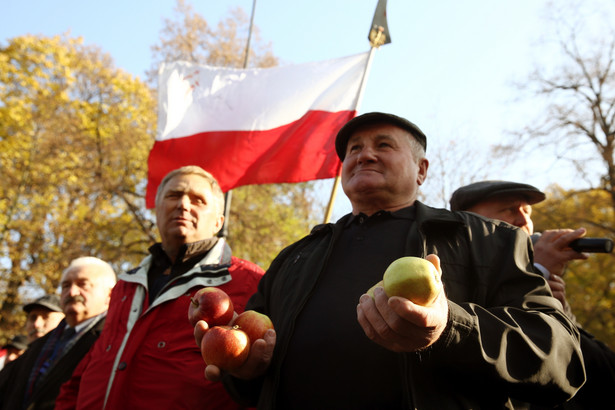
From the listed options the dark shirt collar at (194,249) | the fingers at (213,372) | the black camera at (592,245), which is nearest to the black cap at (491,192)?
the black camera at (592,245)

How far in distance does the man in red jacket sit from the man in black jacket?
505mm

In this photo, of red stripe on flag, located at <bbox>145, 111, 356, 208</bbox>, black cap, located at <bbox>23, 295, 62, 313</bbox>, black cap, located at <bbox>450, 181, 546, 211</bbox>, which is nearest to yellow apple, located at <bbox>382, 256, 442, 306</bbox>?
black cap, located at <bbox>450, 181, 546, 211</bbox>

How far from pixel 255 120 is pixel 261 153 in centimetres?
43

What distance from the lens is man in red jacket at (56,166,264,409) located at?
2504 mm

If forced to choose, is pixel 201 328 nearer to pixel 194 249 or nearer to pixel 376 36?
pixel 194 249

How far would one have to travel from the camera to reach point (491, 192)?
9.73ft

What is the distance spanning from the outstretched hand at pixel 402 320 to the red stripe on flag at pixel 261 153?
11.6 ft

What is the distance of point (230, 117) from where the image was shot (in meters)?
5.49

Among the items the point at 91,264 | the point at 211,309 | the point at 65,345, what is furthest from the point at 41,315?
the point at 211,309

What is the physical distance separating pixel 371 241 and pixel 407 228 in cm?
17

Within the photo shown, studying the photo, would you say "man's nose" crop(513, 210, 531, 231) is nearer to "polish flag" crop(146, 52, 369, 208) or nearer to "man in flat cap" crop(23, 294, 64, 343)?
"polish flag" crop(146, 52, 369, 208)

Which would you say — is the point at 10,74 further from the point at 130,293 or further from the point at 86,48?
the point at 130,293

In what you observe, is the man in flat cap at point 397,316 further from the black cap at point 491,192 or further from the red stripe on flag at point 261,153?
the red stripe on flag at point 261,153

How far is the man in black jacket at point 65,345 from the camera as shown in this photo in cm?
364
